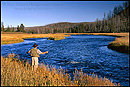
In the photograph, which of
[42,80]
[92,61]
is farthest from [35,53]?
[92,61]

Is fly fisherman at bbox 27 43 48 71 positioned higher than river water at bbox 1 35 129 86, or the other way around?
fly fisherman at bbox 27 43 48 71

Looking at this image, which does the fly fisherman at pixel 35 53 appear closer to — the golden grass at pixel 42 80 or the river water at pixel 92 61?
the golden grass at pixel 42 80

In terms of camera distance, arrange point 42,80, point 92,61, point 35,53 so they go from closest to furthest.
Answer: point 42,80, point 35,53, point 92,61

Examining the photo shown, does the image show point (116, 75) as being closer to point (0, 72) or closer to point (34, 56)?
point (34, 56)

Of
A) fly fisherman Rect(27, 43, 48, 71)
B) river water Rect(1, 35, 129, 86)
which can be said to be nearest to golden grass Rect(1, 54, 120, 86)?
fly fisherman Rect(27, 43, 48, 71)

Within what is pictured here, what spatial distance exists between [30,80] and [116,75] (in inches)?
318

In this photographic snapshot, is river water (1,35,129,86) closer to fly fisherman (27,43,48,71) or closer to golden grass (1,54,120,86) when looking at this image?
golden grass (1,54,120,86)

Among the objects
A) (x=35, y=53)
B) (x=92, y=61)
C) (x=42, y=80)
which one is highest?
(x=35, y=53)

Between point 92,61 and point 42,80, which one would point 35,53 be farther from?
point 92,61

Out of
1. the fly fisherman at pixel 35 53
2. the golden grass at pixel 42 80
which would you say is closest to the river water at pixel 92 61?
the golden grass at pixel 42 80

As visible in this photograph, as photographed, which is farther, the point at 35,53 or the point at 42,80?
the point at 35,53

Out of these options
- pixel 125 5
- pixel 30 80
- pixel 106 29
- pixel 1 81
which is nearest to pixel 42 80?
pixel 30 80

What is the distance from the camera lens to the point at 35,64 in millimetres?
11305

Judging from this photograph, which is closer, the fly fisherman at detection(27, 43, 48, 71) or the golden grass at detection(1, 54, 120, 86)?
the golden grass at detection(1, 54, 120, 86)
